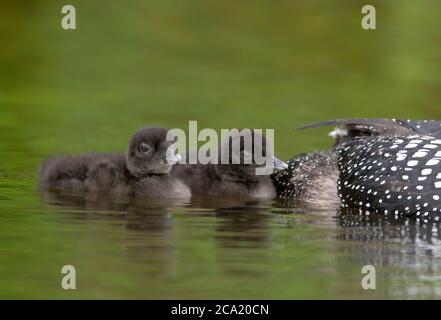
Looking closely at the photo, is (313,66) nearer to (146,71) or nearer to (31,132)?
(146,71)

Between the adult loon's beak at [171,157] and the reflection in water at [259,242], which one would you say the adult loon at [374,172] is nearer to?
the reflection in water at [259,242]

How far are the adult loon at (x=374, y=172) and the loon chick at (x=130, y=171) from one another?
2.82 ft

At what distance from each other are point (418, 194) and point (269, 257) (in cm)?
160

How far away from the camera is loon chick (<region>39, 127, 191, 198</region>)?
→ 9922mm

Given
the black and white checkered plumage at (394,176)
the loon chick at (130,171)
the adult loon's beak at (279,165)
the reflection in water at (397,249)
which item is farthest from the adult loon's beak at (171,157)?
the reflection in water at (397,249)

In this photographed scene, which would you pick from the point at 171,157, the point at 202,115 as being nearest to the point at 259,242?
the point at 171,157

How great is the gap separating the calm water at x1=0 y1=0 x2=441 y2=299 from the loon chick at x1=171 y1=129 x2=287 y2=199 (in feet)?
1.01

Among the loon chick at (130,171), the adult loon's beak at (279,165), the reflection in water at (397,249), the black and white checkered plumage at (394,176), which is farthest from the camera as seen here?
the adult loon's beak at (279,165)

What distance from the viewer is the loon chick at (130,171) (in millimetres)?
9922

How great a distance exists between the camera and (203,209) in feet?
31.2

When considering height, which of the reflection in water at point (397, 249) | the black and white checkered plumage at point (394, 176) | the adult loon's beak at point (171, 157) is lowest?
the reflection in water at point (397, 249)

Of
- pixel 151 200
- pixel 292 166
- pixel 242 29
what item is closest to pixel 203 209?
pixel 151 200

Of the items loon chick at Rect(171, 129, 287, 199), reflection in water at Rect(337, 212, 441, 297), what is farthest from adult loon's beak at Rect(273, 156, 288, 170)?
reflection in water at Rect(337, 212, 441, 297)

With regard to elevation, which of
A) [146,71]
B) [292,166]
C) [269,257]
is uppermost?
[146,71]
